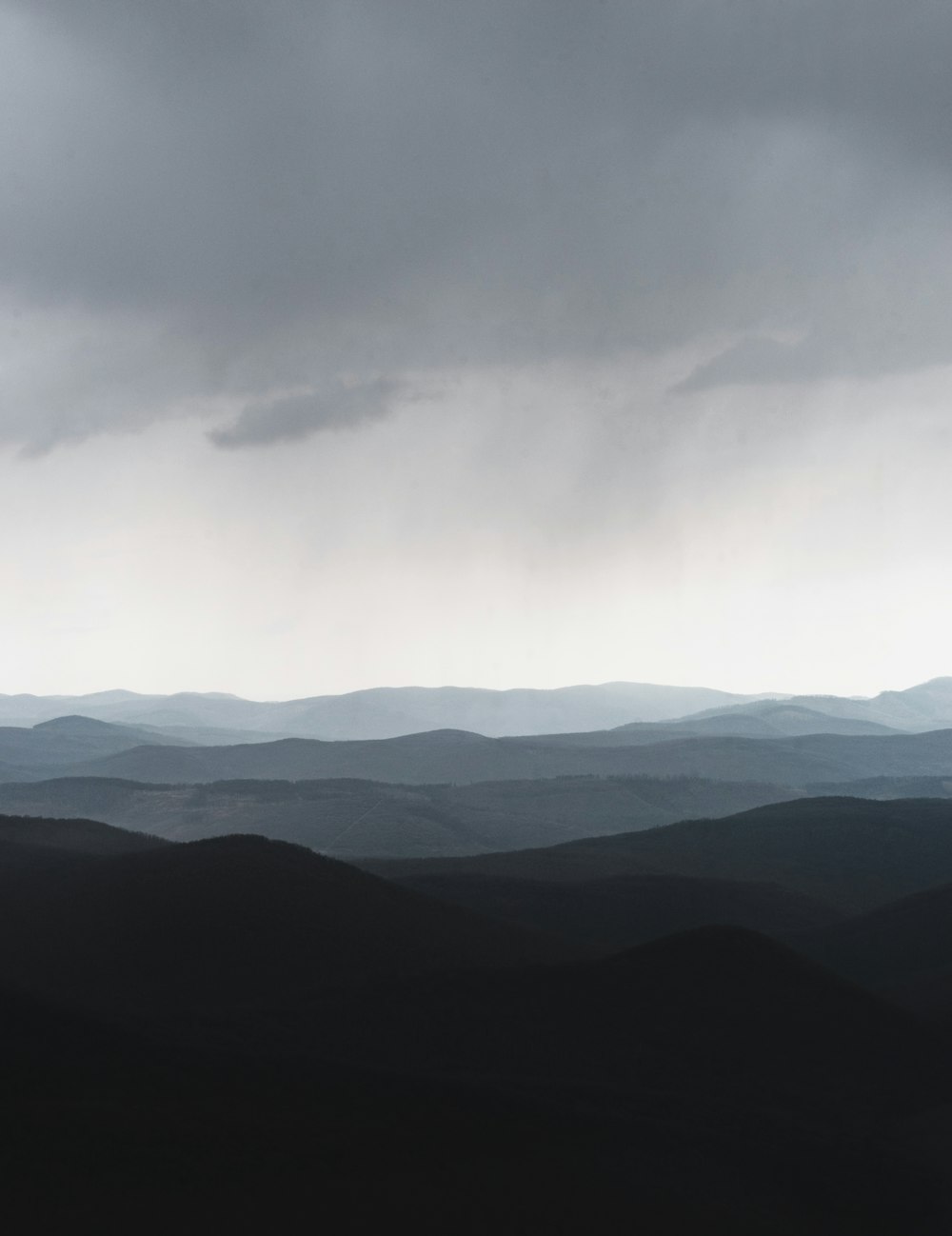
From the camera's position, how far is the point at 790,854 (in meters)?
70.0

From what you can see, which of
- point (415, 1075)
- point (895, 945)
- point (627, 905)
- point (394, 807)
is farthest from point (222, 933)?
point (394, 807)

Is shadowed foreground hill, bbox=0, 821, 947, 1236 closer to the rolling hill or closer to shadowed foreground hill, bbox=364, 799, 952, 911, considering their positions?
shadowed foreground hill, bbox=364, 799, 952, 911

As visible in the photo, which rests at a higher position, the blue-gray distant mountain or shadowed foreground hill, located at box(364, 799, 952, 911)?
the blue-gray distant mountain

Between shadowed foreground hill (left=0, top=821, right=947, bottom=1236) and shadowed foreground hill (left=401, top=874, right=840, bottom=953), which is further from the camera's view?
shadowed foreground hill (left=401, top=874, right=840, bottom=953)

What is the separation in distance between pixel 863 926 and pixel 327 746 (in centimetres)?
13407

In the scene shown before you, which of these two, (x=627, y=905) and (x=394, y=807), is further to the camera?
(x=394, y=807)

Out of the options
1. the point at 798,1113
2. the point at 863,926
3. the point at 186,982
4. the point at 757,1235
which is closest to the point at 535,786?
the point at 863,926

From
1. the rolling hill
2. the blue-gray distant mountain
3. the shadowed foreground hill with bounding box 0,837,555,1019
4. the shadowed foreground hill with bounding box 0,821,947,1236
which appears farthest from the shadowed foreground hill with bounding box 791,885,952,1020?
the blue-gray distant mountain

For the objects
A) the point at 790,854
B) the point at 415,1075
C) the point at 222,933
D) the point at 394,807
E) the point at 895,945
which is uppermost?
the point at 222,933

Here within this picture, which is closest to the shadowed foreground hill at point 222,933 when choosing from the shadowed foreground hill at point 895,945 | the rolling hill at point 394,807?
the shadowed foreground hill at point 895,945

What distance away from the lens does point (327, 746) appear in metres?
174

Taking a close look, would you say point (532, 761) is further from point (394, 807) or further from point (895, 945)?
point (895, 945)

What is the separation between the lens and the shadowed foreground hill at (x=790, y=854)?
197 feet

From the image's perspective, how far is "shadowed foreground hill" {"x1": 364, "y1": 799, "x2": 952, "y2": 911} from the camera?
60.1m
